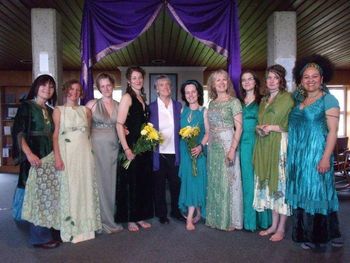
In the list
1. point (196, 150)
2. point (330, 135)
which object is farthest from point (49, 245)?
point (330, 135)

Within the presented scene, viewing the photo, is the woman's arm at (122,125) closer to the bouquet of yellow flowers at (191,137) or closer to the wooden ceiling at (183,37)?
the bouquet of yellow flowers at (191,137)

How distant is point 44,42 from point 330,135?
11.6 ft

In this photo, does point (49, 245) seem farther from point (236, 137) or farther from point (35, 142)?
point (236, 137)

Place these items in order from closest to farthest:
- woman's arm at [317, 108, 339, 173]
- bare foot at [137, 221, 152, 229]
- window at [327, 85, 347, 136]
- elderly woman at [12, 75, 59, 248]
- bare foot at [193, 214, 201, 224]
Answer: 1. woman's arm at [317, 108, 339, 173]
2. elderly woman at [12, 75, 59, 248]
3. bare foot at [137, 221, 152, 229]
4. bare foot at [193, 214, 201, 224]
5. window at [327, 85, 347, 136]

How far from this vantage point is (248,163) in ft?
11.2

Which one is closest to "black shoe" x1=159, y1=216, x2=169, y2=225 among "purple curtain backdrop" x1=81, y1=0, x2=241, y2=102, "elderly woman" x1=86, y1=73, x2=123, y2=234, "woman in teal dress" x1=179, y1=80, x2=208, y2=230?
"woman in teal dress" x1=179, y1=80, x2=208, y2=230

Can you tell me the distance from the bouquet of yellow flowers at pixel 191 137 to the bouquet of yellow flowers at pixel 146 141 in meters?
0.23

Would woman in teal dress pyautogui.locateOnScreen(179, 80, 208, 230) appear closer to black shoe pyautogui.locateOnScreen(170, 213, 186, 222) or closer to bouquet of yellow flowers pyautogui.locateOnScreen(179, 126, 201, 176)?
bouquet of yellow flowers pyautogui.locateOnScreen(179, 126, 201, 176)

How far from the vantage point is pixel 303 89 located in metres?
3.01

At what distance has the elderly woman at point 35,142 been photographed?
304 cm

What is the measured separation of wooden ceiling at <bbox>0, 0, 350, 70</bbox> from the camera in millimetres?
4586

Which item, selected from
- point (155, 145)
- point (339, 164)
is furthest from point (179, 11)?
point (339, 164)

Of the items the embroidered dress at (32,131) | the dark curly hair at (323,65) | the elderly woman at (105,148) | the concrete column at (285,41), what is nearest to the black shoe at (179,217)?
the elderly woman at (105,148)

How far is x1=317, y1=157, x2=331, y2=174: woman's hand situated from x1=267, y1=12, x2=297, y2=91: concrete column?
83.2 inches
